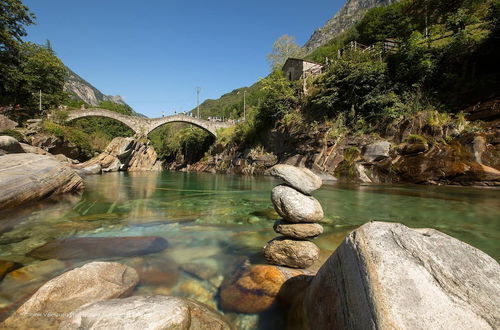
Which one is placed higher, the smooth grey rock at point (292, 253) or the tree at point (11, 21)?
the tree at point (11, 21)

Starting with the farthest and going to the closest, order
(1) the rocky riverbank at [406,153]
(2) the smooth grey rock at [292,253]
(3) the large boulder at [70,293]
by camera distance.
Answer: (1) the rocky riverbank at [406,153] < (2) the smooth grey rock at [292,253] < (3) the large boulder at [70,293]

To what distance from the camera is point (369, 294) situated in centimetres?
159

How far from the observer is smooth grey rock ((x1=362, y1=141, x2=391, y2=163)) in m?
15.7

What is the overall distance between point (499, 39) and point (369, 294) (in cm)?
2160

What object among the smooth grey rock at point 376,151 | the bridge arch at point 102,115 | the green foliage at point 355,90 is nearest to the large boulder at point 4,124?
the bridge arch at point 102,115

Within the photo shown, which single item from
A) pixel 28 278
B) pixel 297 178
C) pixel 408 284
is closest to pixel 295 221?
pixel 297 178

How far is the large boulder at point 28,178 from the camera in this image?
22.8ft

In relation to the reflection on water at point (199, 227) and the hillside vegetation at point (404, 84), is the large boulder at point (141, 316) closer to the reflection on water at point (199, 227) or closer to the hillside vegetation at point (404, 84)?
the reflection on water at point (199, 227)

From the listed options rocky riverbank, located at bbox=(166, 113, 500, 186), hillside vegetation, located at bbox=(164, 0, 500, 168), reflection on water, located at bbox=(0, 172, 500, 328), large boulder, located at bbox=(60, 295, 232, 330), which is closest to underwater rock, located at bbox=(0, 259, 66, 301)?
reflection on water, located at bbox=(0, 172, 500, 328)

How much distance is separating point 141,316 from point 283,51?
4620cm

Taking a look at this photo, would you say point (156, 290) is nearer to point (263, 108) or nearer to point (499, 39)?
point (499, 39)

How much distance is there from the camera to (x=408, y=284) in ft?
5.23

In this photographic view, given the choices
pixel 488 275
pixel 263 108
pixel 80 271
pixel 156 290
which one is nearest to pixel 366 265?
pixel 488 275

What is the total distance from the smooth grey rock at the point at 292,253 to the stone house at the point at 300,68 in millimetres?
28666
